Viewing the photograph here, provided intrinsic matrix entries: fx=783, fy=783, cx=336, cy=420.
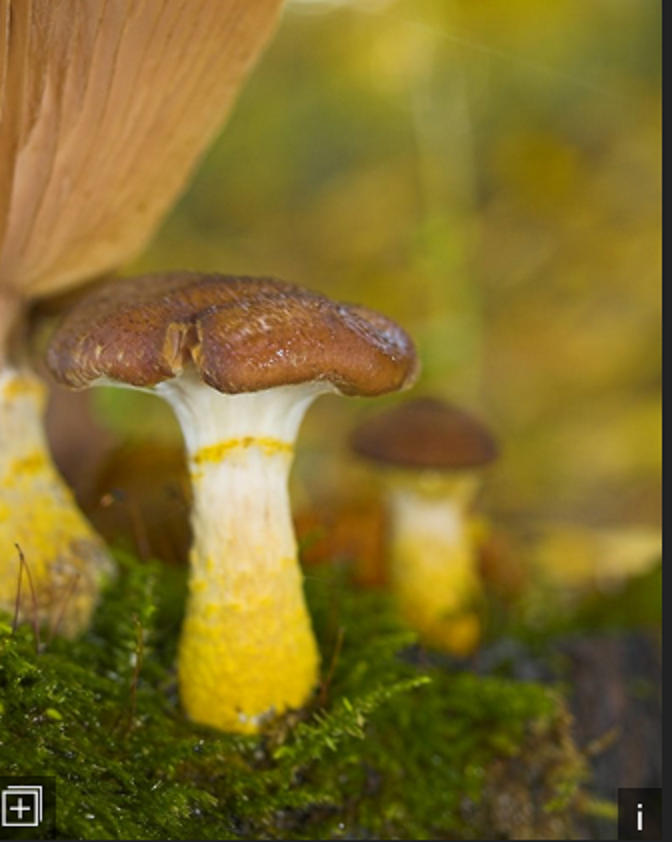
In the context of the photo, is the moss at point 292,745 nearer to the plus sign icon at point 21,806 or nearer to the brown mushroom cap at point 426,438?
the plus sign icon at point 21,806

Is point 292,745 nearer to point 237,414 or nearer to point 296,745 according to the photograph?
point 296,745

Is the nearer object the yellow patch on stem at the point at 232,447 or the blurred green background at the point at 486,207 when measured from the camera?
the yellow patch on stem at the point at 232,447

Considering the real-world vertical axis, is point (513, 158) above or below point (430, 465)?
above

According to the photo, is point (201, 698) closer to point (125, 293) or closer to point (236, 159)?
point (125, 293)

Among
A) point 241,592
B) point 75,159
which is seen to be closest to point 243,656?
point 241,592

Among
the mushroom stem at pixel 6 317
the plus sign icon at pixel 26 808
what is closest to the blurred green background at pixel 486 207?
the mushroom stem at pixel 6 317

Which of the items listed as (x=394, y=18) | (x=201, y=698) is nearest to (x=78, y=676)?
(x=201, y=698)
